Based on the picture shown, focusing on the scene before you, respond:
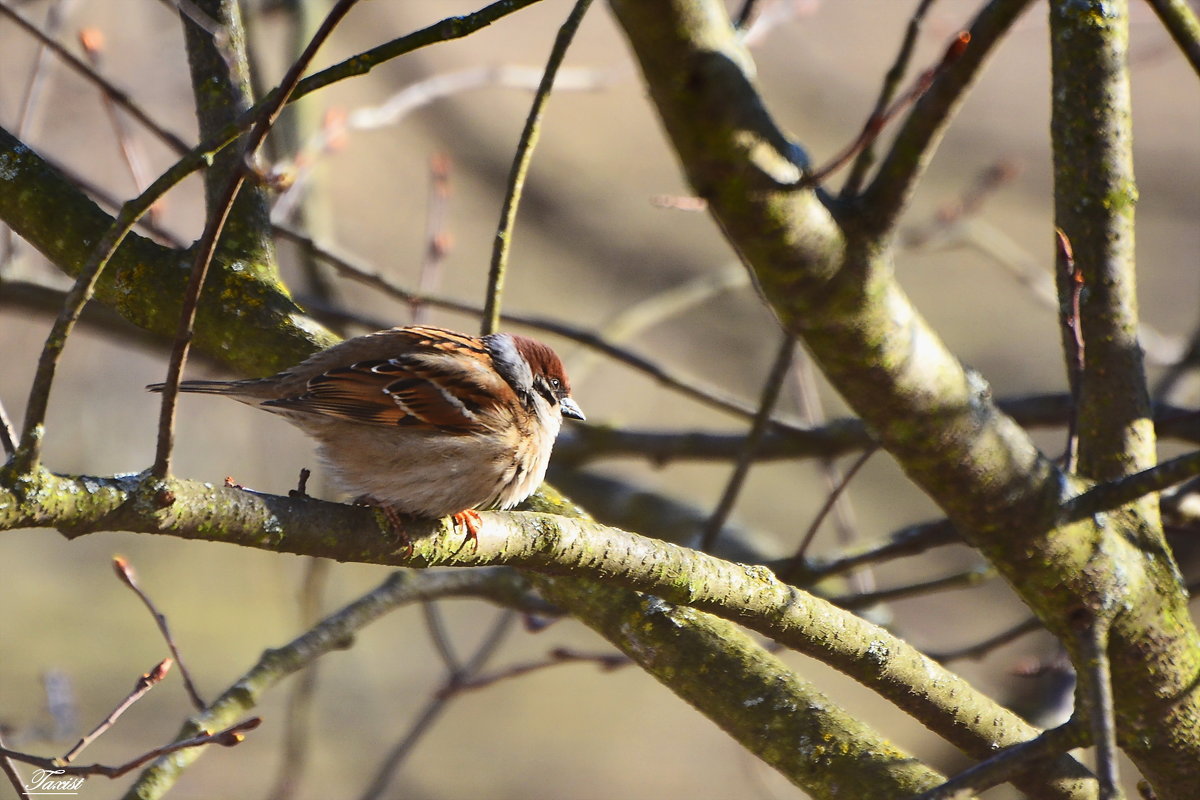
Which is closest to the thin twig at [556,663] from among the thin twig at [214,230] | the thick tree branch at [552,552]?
the thick tree branch at [552,552]

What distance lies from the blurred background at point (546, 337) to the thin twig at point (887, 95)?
10.4ft

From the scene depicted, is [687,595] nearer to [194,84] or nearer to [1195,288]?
[194,84]

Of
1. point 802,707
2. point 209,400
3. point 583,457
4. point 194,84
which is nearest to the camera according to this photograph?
point 802,707

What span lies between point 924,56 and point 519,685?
22.2ft

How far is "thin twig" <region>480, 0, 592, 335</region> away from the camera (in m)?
2.40

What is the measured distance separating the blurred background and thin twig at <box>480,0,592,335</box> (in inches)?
92.4

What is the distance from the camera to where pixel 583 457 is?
4.34 metres

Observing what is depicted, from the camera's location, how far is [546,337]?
29.1 feet

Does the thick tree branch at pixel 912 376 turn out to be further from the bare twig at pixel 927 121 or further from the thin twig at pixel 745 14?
the thin twig at pixel 745 14

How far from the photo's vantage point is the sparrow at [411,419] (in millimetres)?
2652

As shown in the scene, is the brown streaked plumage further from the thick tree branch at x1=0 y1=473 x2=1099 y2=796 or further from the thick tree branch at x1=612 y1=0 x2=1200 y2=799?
the thick tree branch at x1=612 y1=0 x2=1200 y2=799

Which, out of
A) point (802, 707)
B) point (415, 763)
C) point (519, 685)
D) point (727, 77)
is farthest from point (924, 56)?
point (727, 77)

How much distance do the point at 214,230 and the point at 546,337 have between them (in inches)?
285

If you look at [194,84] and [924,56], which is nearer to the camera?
[194,84]
